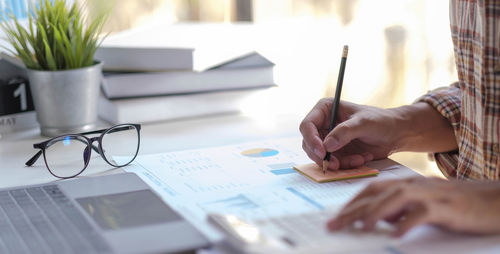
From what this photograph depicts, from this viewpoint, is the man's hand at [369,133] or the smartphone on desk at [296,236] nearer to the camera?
the smartphone on desk at [296,236]

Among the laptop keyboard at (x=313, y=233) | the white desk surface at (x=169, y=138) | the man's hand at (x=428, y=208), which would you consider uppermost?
the man's hand at (x=428, y=208)

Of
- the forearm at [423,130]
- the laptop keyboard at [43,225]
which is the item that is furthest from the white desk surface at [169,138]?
the forearm at [423,130]

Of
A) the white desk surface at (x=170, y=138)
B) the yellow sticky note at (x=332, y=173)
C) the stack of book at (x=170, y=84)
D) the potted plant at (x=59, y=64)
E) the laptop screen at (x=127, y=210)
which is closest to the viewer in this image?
the laptop screen at (x=127, y=210)

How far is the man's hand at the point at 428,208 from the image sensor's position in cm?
65

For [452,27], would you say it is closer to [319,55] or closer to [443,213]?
[443,213]

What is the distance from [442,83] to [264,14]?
780mm

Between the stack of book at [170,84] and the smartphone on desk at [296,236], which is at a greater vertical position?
the stack of book at [170,84]

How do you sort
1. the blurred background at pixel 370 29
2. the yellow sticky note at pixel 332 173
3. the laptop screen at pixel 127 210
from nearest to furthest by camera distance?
the laptop screen at pixel 127 210, the yellow sticky note at pixel 332 173, the blurred background at pixel 370 29

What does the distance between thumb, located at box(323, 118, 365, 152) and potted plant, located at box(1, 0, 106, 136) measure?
0.49 m

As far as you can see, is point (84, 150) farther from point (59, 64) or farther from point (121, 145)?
point (59, 64)

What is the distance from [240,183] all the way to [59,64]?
47 cm

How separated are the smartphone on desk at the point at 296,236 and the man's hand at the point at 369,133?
234mm

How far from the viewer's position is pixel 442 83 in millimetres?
2588

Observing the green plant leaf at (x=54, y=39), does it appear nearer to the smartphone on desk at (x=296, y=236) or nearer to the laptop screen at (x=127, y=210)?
the laptop screen at (x=127, y=210)
